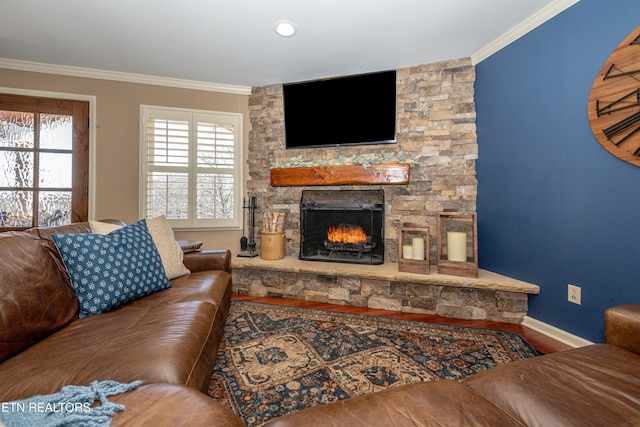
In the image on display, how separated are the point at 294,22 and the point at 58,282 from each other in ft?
7.78

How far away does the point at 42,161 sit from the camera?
304 centimetres

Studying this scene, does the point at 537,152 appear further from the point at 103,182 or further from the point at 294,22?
the point at 103,182

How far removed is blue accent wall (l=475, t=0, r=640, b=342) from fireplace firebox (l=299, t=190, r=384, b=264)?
1070mm

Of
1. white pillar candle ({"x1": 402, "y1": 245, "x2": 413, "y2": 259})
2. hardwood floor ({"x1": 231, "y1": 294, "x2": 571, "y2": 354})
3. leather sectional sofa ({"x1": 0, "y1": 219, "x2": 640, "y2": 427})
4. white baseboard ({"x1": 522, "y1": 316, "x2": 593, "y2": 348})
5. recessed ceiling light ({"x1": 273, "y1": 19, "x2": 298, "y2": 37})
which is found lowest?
hardwood floor ({"x1": 231, "y1": 294, "x2": 571, "y2": 354})

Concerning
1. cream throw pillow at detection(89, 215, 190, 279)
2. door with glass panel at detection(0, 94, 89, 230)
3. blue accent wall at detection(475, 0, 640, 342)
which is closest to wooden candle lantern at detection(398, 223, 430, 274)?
blue accent wall at detection(475, 0, 640, 342)

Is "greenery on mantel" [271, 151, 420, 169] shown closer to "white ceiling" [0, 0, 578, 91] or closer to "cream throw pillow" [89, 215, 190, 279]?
"white ceiling" [0, 0, 578, 91]

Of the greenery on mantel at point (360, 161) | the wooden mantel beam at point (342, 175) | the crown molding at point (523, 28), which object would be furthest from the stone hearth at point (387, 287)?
the crown molding at point (523, 28)

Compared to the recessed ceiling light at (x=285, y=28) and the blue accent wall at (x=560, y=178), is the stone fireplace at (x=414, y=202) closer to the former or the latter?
the blue accent wall at (x=560, y=178)

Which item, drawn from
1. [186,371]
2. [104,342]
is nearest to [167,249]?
[104,342]

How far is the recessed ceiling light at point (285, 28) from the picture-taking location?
227 cm

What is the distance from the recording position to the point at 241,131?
349cm

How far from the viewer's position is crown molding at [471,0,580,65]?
197 centimetres

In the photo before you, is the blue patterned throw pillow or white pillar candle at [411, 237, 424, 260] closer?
the blue patterned throw pillow

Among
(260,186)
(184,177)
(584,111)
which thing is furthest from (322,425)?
(184,177)
